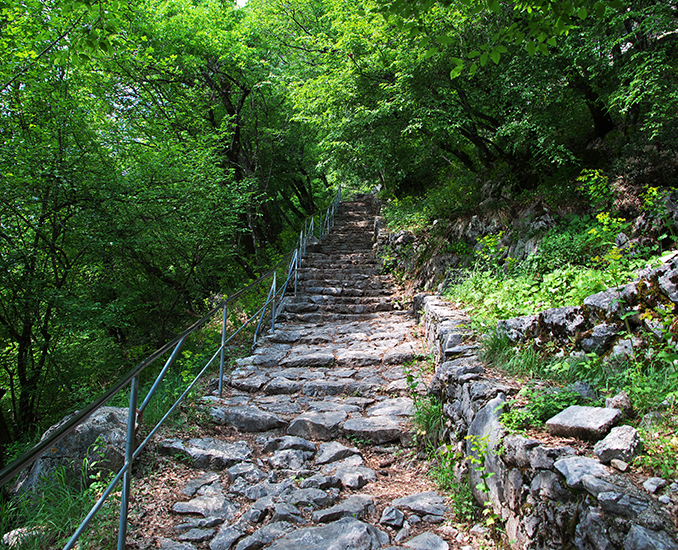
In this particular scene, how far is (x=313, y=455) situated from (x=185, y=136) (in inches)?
A: 314

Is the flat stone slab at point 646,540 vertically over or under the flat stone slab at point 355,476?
over

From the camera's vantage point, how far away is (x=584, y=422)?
207 centimetres

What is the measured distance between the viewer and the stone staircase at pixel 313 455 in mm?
2391

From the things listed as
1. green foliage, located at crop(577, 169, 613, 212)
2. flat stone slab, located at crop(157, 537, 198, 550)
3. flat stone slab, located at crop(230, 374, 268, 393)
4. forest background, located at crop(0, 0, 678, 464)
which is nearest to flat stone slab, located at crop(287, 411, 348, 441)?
flat stone slab, located at crop(230, 374, 268, 393)

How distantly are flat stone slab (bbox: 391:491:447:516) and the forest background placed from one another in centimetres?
328

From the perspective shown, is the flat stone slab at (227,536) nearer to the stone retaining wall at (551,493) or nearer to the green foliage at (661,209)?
the stone retaining wall at (551,493)

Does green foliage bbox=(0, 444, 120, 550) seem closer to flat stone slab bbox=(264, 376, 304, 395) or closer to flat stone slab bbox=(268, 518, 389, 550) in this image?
flat stone slab bbox=(268, 518, 389, 550)

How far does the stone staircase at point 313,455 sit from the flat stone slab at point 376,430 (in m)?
0.01

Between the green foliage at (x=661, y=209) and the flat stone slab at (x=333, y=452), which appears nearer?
the flat stone slab at (x=333, y=452)

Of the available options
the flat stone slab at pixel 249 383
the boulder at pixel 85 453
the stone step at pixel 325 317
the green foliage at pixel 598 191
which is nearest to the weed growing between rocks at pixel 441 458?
the flat stone slab at pixel 249 383

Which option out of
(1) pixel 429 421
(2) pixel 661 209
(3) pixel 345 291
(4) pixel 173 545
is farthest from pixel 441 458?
(3) pixel 345 291

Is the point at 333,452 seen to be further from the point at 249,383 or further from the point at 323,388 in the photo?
the point at 249,383

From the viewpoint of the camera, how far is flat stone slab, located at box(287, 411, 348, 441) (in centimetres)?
379

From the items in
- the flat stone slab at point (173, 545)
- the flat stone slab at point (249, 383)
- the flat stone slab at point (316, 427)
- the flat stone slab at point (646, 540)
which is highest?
the flat stone slab at point (646, 540)
